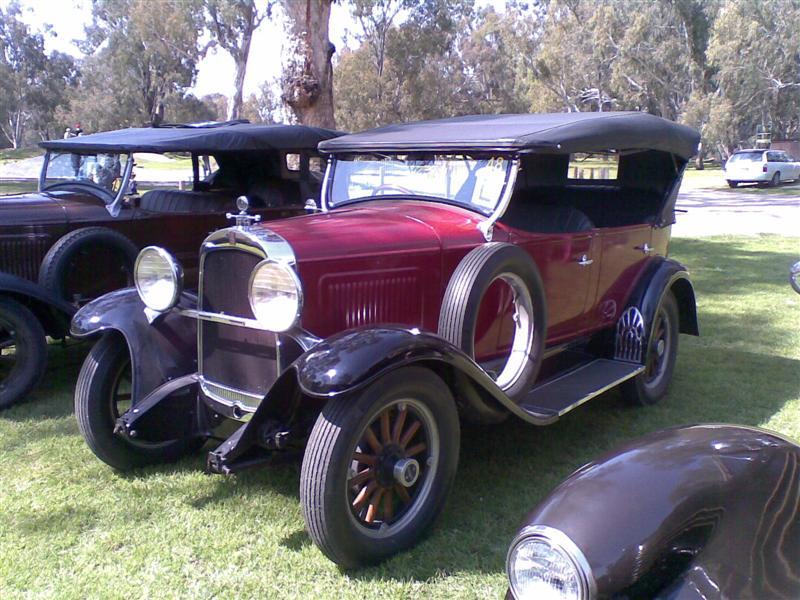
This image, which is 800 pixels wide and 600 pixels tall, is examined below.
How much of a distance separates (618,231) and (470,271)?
1.79 meters

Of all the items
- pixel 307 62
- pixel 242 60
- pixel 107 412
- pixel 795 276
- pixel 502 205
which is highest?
pixel 242 60

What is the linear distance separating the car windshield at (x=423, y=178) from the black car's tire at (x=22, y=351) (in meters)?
2.21

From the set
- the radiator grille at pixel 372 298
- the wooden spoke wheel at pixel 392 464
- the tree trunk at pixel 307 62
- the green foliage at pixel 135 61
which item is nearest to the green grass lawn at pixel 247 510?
the wooden spoke wheel at pixel 392 464

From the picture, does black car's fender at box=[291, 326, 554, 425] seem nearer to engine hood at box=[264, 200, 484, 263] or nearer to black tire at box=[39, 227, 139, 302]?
engine hood at box=[264, 200, 484, 263]

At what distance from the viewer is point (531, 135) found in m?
3.96

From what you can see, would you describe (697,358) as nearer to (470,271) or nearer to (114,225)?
(470,271)

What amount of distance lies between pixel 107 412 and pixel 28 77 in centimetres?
5514

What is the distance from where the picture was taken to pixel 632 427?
4734 mm

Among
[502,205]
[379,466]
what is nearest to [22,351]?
[379,466]

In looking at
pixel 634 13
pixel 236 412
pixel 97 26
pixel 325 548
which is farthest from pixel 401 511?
pixel 97 26

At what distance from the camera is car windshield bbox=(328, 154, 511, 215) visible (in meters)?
4.15

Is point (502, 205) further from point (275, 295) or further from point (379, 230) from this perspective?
point (275, 295)

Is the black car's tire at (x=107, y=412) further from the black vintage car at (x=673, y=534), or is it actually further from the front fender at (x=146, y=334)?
the black vintage car at (x=673, y=534)

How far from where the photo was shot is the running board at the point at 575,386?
3.90 m
